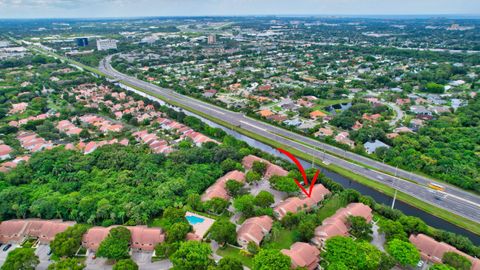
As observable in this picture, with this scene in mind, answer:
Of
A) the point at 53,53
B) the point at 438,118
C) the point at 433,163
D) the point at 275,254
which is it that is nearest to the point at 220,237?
the point at 275,254

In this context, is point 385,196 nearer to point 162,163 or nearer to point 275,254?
point 275,254

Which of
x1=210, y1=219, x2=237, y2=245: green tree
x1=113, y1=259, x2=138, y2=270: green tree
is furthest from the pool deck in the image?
x1=113, y1=259, x2=138, y2=270: green tree

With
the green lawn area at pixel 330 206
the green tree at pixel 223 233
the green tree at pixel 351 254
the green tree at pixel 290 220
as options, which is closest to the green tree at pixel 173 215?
the green tree at pixel 223 233

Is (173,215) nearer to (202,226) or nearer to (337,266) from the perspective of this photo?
(202,226)

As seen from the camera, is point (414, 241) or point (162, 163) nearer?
point (414, 241)

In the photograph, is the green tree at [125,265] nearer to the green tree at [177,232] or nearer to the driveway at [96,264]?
the driveway at [96,264]

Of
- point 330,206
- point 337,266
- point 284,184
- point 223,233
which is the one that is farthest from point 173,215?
point 330,206
